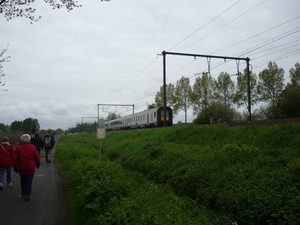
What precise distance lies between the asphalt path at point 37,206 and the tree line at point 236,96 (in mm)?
14413

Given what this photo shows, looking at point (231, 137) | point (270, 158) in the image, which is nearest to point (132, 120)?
point (231, 137)

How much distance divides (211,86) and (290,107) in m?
20.8

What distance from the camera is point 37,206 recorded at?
8234 millimetres

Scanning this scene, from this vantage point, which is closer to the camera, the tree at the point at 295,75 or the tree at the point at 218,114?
the tree at the point at 218,114

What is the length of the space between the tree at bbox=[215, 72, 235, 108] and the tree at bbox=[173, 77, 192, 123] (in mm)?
5100

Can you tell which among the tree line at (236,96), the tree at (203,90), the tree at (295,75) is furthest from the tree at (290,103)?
the tree at (203,90)

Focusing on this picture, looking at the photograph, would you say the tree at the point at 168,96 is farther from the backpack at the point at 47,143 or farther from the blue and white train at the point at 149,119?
the backpack at the point at 47,143

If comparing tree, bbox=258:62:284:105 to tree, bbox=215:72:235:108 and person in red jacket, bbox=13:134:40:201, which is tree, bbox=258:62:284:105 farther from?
person in red jacket, bbox=13:134:40:201

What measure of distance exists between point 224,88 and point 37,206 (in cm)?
3375

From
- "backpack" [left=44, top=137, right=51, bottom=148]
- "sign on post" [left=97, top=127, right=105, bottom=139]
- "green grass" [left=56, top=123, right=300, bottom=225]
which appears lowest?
"green grass" [left=56, top=123, right=300, bottom=225]

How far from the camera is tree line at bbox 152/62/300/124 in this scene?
2089 cm

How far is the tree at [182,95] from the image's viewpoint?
144ft

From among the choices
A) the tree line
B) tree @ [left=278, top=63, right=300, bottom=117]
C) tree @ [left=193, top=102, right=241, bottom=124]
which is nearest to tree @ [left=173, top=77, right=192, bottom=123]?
the tree line

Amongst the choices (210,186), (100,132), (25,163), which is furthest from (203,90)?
(25,163)
